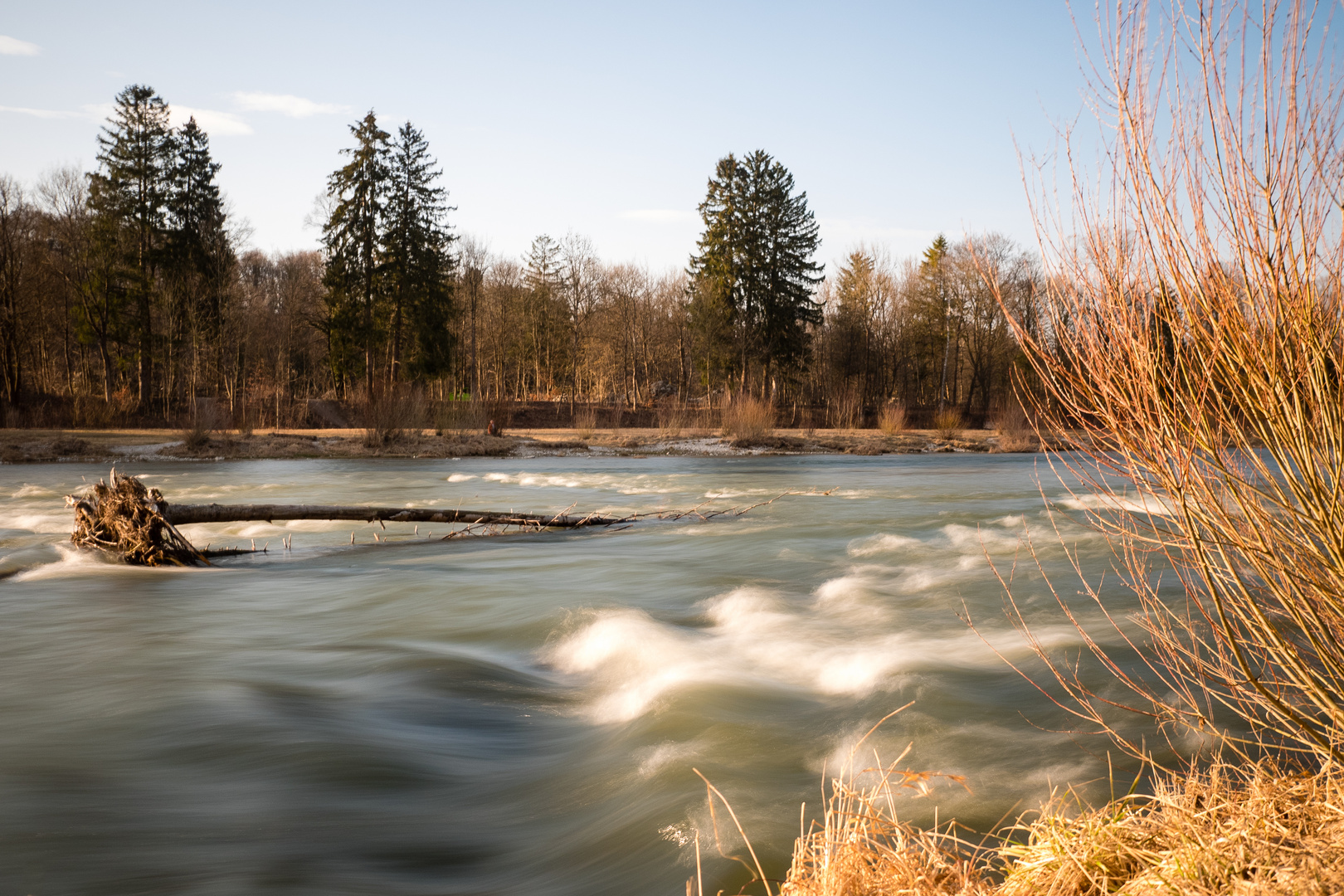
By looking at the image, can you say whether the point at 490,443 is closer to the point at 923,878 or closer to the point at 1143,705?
the point at 1143,705

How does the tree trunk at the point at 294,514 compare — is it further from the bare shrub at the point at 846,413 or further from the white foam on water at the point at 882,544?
the bare shrub at the point at 846,413

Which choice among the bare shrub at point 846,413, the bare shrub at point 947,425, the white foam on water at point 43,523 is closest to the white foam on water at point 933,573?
the white foam on water at point 43,523

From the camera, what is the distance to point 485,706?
18.9ft

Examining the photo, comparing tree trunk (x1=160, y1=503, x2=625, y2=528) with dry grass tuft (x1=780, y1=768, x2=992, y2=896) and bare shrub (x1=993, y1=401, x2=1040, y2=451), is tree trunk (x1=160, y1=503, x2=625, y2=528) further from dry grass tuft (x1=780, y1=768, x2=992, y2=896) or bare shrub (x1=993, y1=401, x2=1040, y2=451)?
bare shrub (x1=993, y1=401, x2=1040, y2=451)

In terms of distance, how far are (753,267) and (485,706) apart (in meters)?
45.6

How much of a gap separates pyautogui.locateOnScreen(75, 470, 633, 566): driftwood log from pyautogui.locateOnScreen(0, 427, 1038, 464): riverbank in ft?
55.0

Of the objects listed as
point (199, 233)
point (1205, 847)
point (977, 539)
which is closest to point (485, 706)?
point (1205, 847)

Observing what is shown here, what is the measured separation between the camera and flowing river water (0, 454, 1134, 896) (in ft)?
12.8

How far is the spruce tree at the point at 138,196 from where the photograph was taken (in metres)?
39.6

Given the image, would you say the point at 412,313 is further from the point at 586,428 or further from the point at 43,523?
the point at 43,523

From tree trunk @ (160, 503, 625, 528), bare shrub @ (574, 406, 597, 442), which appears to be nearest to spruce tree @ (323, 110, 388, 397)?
bare shrub @ (574, 406, 597, 442)

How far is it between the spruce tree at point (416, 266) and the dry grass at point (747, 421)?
1919 cm

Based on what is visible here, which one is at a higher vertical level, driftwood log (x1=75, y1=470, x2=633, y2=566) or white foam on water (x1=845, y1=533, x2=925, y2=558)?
driftwood log (x1=75, y1=470, x2=633, y2=566)

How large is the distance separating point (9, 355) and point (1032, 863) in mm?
41660
